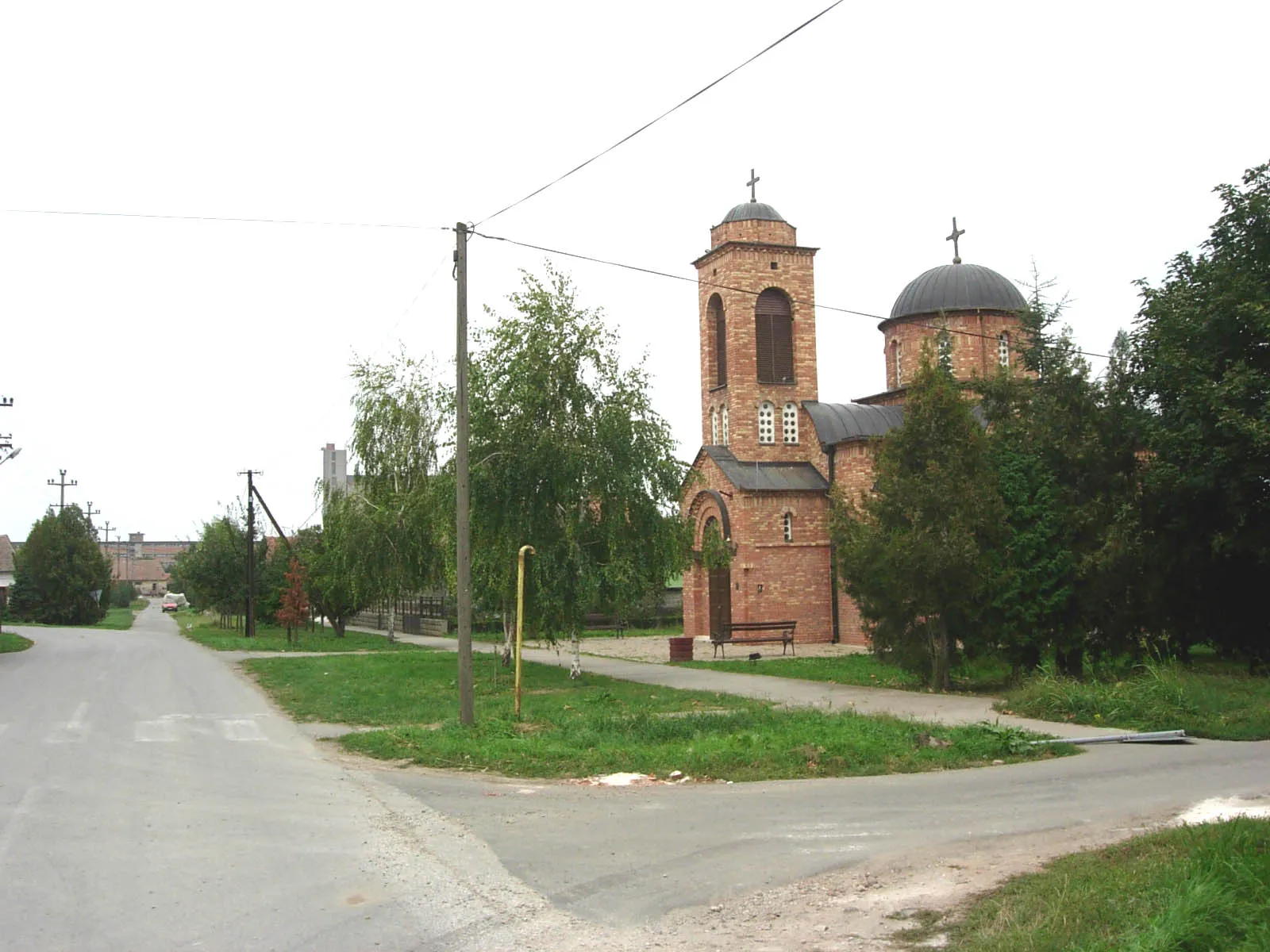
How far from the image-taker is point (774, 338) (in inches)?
1528

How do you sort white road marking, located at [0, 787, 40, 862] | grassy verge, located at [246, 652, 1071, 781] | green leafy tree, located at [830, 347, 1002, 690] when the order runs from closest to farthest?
1. white road marking, located at [0, 787, 40, 862]
2. grassy verge, located at [246, 652, 1071, 781]
3. green leafy tree, located at [830, 347, 1002, 690]

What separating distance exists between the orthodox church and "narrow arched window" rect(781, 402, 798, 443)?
0.13 feet

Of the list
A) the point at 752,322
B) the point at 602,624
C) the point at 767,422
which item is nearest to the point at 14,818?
the point at 767,422

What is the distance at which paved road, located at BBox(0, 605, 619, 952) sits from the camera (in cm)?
646

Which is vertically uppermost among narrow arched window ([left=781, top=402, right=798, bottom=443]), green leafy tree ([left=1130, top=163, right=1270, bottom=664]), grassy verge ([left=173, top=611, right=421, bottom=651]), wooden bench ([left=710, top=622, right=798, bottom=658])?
narrow arched window ([left=781, top=402, right=798, bottom=443])

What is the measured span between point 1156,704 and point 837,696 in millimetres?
5734

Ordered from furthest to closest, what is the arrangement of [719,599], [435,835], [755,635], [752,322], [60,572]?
[60,572] → [752,322] → [719,599] → [755,635] → [435,835]

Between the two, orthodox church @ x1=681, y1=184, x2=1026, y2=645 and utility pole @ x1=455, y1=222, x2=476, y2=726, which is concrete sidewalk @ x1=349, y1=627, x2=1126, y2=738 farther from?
orthodox church @ x1=681, y1=184, x2=1026, y2=645

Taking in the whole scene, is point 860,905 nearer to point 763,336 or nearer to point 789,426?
point 789,426

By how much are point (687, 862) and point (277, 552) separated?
2007 inches

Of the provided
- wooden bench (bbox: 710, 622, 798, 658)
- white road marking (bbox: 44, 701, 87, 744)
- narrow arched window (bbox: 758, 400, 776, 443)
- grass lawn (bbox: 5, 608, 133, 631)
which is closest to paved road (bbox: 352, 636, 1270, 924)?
white road marking (bbox: 44, 701, 87, 744)

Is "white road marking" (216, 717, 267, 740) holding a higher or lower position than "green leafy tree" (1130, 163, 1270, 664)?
lower

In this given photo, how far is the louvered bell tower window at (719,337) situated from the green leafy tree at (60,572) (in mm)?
44244

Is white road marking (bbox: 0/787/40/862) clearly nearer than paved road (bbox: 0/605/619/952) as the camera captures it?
No
